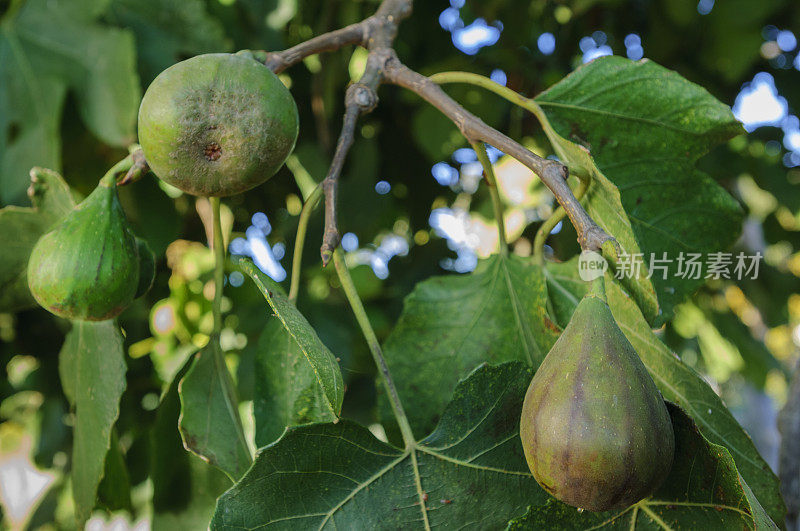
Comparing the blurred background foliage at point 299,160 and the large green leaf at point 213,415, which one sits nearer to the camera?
the large green leaf at point 213,415

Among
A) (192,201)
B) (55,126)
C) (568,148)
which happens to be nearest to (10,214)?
(55,126)

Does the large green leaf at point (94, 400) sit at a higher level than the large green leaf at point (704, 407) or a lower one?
lower

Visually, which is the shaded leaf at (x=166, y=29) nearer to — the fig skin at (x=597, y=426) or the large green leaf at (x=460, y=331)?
the large green leaf at (x=460, y=331)

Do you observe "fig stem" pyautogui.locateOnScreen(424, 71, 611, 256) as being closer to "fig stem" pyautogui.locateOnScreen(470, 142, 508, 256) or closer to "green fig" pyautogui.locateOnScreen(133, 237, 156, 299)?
"fig stem" pyautogui.locateOnScreen(470, 142, 508, 256)

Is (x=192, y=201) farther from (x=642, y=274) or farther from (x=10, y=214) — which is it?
(x=642, y=274)

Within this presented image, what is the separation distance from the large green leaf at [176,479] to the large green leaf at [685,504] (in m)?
0.50

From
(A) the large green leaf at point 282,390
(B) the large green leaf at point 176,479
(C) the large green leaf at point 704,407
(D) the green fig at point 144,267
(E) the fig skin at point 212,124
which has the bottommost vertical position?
(B) the large green leaf at point 176,479

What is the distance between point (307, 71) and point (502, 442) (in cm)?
122

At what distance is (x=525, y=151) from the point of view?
735 millimetres

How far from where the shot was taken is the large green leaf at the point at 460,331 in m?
0.98

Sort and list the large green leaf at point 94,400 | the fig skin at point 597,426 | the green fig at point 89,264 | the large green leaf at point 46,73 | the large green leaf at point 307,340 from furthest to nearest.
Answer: the large green leaf at point 46,73 → the large green leaf at point 94,400 → the green fig at point 89,264 → the large green leaf at point 307,340 → the fig skin at point 597,426

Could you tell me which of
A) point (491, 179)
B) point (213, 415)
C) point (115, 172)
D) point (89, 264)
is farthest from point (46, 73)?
point (491, 179)

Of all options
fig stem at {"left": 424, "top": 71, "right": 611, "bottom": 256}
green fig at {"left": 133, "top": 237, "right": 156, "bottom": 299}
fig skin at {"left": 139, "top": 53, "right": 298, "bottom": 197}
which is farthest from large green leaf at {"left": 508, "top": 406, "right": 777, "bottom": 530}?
green fig at {"left": 133, "top": 237, "right": 156, "bottom": 299}

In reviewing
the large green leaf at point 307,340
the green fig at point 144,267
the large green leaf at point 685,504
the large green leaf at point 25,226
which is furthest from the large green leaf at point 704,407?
the large green leaf at point 25,226
